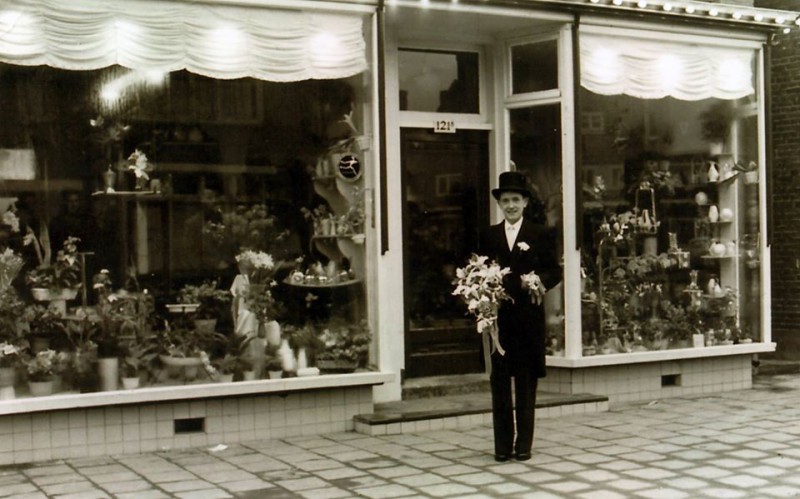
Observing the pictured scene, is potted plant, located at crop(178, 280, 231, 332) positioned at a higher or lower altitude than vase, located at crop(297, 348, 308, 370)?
higher

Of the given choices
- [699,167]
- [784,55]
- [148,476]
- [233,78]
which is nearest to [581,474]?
[148,476]

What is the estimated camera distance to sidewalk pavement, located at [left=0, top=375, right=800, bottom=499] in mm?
7410

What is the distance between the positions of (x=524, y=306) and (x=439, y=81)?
391 centimetres

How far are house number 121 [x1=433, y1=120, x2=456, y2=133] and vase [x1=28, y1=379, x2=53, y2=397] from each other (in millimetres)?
4894

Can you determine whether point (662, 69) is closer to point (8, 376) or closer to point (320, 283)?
point (320, 283)

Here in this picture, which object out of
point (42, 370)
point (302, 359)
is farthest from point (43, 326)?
point (302, 359)

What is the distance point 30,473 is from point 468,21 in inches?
244

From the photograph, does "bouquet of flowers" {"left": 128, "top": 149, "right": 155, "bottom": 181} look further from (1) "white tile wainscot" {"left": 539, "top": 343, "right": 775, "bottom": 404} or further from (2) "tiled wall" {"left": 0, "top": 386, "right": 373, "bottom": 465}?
(1) "white tile wainscot" {"left": 539, "top": 343, "right": 775, "bottom": 404}

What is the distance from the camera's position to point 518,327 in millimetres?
8461

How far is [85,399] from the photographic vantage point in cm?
873

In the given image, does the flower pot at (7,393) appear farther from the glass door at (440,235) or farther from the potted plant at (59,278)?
the glass door at (440,235)

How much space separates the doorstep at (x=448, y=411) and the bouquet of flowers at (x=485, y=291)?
64.3 inches

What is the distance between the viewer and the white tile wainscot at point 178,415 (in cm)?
859

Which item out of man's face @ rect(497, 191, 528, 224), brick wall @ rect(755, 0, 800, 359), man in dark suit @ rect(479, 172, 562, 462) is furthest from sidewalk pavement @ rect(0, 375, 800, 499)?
brick wall @ rect(755, 0, 800, 359)
